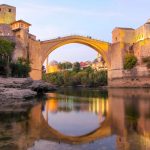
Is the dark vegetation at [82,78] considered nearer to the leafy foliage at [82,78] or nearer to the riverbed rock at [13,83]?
the leafy foliage at [82,78]

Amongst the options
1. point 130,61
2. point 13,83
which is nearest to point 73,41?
point 130,61

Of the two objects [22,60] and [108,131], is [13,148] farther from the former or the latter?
[22,60]

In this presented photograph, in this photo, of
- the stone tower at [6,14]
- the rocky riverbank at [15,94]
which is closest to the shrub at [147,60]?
the stone tower at [6,14]

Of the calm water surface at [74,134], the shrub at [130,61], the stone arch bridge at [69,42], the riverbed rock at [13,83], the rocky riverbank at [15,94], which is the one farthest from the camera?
the shrub at [130,61]

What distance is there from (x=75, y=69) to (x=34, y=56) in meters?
27.3

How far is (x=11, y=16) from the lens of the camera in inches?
1677

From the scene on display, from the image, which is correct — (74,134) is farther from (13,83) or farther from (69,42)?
(69,42)

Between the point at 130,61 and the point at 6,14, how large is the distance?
817 inches

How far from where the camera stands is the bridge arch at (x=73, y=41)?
4478cm

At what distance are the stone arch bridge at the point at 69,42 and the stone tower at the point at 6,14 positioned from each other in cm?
511

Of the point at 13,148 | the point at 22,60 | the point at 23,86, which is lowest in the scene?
the point at 13,148

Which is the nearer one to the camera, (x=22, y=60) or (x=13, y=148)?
(x=13, y=148)

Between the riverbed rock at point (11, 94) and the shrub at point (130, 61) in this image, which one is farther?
the shrub at point (130, 61)

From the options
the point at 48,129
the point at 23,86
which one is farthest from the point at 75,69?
the point at 48,129
